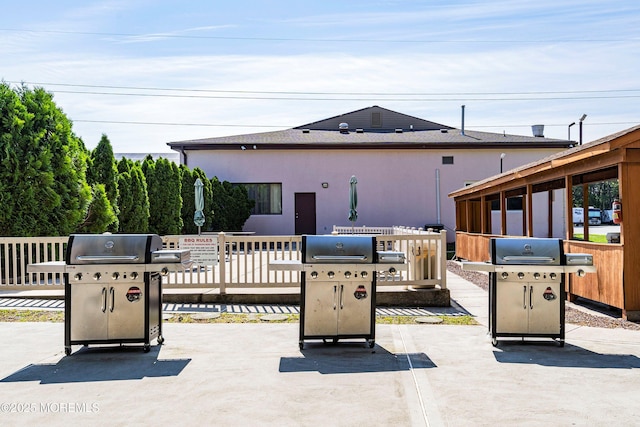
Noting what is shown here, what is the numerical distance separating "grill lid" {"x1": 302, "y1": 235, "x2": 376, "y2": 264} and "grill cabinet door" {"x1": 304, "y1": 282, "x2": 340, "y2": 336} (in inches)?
10.7

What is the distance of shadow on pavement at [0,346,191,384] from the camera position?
5.90 metres

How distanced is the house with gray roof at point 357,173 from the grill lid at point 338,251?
21.2 m

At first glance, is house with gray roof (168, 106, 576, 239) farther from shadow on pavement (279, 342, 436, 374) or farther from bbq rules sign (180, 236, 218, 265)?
shadow on pavement (279, 342, 436, 374)

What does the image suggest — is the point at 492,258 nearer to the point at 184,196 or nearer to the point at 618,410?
the point at 618,410

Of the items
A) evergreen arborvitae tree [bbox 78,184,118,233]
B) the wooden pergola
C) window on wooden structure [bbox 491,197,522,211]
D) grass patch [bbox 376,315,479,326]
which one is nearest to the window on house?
window on wooden structure [bbox 491,197,522,211]

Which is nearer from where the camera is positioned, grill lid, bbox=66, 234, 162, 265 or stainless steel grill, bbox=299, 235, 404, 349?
grill lid, bbox=66, 234, 162, 265

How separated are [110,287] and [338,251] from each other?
2.37 metres

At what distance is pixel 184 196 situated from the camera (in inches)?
957

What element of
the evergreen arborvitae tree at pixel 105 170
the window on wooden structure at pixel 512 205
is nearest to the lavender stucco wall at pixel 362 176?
the window on wooden structure at pixel 512 205

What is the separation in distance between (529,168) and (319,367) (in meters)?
8.54

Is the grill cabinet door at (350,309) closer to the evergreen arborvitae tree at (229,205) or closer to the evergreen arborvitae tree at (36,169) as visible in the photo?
the evergreen arborvitae tree at (36,169)

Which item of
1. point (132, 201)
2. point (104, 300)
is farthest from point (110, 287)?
point (132, 201)

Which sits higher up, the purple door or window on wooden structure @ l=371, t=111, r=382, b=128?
window on wooden structure @ l=371, t=111, r=382, b=128

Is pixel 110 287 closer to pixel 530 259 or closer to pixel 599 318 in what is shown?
pixel 530 259
